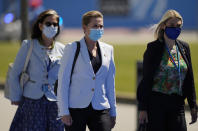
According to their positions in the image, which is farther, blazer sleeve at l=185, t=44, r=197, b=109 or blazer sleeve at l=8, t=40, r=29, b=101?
blazer sleeve at l=8, t=40, r=29, b=101

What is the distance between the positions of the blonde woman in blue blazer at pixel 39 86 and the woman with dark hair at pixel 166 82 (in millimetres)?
1049

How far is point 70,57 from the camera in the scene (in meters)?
4.52

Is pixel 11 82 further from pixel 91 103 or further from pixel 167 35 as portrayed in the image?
pixel 167 35

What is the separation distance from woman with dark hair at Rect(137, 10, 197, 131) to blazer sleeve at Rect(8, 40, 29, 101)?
1314mm

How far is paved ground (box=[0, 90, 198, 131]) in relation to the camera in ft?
25.6

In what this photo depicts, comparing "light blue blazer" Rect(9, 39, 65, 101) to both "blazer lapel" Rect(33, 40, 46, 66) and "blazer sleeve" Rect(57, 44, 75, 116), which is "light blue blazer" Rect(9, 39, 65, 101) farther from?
"blazer sleeve" Rect(57, 44, 75, 116)

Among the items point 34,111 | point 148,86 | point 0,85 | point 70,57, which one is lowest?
point 0,85

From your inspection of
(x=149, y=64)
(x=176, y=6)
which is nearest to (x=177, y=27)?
(x=149, y=64)

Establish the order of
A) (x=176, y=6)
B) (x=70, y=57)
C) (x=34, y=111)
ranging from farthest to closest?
(x=176, y=6) < (x=34, y=111) < (x=70, y=57)

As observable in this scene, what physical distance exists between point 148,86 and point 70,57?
775mm

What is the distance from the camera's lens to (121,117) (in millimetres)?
8703

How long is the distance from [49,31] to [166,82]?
1410 mm

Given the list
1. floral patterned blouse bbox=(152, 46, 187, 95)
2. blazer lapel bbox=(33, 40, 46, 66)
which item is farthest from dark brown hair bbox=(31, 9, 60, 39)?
floral patterned blouse bbox=(152, 46, 187, 95)

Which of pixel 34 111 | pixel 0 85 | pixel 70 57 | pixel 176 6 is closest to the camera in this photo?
pixel 70 57
